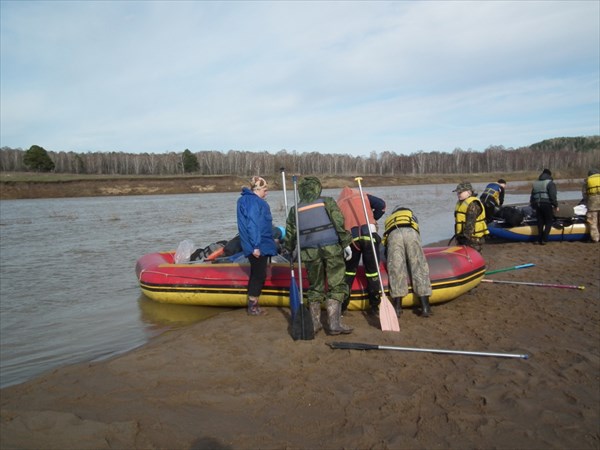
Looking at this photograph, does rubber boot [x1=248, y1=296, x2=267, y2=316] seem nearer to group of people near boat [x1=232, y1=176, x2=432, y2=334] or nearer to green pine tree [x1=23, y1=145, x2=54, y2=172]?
group of people near boat [x1=232, y1=176, x2=432, y2=334]

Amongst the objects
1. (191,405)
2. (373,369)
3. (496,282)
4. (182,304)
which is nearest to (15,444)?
(191,405)

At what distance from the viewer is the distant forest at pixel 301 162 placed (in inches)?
3839

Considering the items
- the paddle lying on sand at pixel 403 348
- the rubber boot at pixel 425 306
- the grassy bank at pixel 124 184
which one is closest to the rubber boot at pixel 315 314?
the paddle lying on sand at pixel 403 348

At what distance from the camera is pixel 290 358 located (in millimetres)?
4984

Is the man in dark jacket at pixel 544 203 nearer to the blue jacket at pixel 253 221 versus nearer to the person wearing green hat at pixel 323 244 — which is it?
the person wearing green hat at pixel 323 244

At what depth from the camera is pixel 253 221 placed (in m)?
6.24

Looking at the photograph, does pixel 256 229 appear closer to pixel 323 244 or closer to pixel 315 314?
pixel 323 244

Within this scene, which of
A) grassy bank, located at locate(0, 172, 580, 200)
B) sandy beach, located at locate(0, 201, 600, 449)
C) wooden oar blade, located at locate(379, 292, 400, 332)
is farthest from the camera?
grassy bank, located at locate(0, 172, 580, 200)

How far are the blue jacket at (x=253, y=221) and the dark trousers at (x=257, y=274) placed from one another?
19 centimetres

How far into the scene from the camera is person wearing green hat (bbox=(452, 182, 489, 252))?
7.45m

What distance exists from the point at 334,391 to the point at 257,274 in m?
2.72

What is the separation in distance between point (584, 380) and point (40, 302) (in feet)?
29.2

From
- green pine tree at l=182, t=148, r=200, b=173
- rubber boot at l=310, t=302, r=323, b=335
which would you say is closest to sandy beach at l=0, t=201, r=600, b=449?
rubber boot at l=310, t=302, r=323, b=335

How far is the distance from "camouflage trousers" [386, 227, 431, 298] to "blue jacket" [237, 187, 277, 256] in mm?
1777
